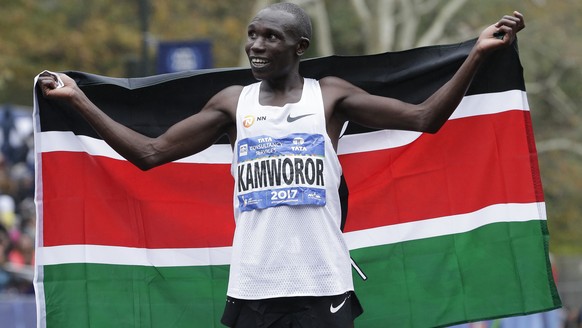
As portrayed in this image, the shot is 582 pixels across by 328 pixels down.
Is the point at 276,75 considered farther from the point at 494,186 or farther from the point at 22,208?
the point at 22,208

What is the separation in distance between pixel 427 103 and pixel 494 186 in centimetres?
103

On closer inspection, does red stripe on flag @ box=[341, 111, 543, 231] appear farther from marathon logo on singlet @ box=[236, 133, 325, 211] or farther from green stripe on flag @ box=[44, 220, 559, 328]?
marathon logo on singlet @ box=[236, 133, 325, 211]

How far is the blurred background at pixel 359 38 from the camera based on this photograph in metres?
34.8

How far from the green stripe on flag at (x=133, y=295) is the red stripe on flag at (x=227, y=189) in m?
Result: 0.15

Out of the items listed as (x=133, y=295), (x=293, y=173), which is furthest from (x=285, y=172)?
(x=133, y=295)

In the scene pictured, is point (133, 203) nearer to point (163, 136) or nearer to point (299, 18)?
point (163, 136)

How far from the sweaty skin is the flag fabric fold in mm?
651

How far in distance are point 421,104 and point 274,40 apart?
73cm

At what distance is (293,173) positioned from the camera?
589 centimetres

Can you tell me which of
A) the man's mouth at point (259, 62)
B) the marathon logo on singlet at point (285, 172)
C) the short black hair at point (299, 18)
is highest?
the short black hair at point (299, 18)

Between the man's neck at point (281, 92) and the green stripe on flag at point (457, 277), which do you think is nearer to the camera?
the man's neck at point (281, 92)

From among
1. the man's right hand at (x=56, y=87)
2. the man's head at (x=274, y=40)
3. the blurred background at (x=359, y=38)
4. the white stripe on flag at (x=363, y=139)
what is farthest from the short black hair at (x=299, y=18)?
the blurred background at (x=359, y=38)

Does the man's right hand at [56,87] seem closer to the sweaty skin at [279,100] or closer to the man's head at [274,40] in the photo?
the sweaty skin at [279,100]

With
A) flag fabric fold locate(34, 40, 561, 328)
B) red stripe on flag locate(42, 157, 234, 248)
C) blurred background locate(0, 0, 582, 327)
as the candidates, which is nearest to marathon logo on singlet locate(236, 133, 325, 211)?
flag fabric fold locate(34, 40, 561, 328)
